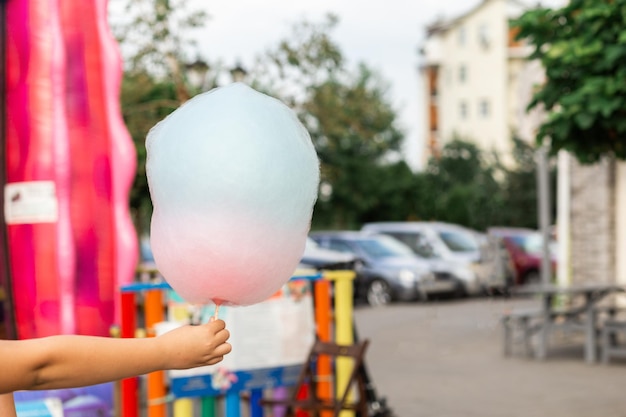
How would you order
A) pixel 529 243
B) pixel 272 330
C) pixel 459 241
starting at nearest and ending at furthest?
pixel 272 330 → pixel 459 241 → pixel 529 243

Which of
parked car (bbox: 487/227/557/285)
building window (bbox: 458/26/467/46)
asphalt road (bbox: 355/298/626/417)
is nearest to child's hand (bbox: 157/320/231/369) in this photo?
asphalt road (bbox: 355/298/626/417)

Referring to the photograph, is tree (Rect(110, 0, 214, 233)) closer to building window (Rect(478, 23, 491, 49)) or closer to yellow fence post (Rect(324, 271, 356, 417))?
yellow fence post (Rect(324, 271, 356, 417))

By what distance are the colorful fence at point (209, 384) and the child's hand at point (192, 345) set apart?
306 cm

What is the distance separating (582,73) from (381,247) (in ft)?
44.7

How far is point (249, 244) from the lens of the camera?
2330mm

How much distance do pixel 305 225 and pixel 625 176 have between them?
12.9 meters

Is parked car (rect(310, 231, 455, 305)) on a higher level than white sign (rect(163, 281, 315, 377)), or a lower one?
lower

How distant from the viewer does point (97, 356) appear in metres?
2.04

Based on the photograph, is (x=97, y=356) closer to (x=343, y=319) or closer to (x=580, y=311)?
(x=343, y=319)

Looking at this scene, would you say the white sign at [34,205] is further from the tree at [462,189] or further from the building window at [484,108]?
the building window at [484,108]

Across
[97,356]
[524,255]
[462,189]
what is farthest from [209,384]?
[462,189]

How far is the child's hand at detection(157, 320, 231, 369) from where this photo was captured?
214 centimetres

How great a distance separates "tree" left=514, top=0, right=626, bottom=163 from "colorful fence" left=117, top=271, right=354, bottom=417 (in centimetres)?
266

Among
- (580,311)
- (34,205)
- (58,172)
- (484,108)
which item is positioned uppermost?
(484,108)
